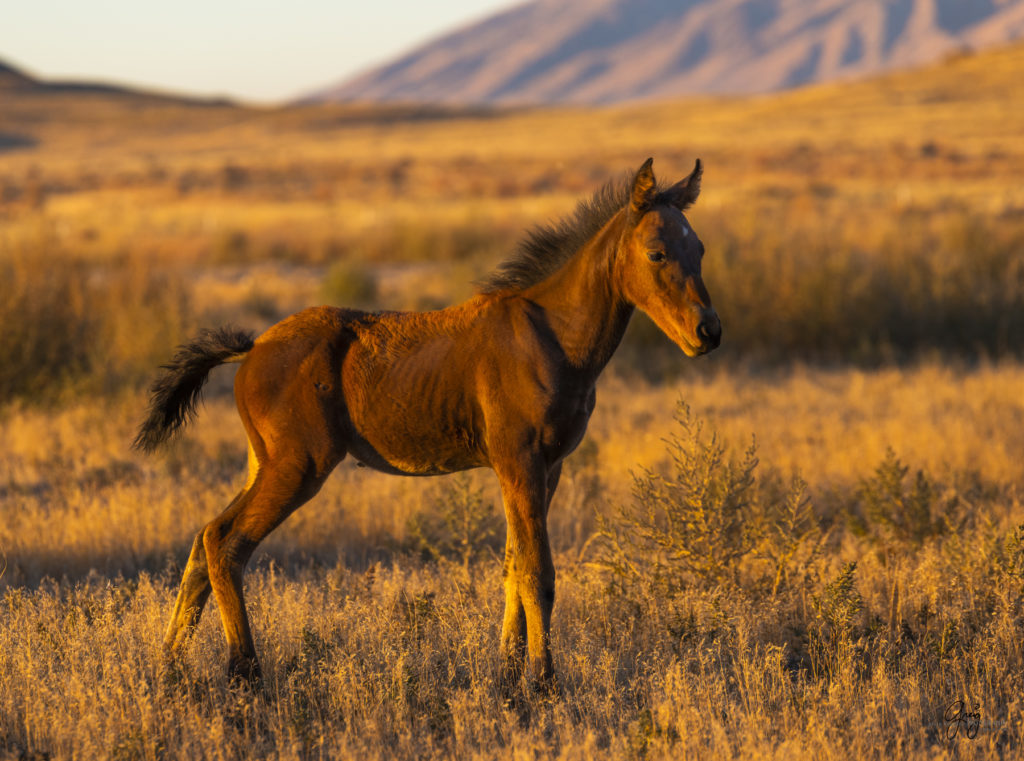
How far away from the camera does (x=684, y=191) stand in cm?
504

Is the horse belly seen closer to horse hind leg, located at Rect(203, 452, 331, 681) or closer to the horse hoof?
horse hind leg, located at Rect(203, 452, 331, 681)

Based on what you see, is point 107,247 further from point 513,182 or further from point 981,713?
point 513,182

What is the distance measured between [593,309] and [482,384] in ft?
1.92

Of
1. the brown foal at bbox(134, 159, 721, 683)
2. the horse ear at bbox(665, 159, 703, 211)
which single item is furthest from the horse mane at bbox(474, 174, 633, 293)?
the horse ear at bbox(665, 159, 703, 211)

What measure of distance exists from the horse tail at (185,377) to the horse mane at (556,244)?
116 centimetres

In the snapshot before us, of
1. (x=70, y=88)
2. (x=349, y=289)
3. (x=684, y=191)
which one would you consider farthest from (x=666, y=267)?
(x=70, y=88)

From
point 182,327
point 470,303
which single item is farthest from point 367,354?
point 182,327

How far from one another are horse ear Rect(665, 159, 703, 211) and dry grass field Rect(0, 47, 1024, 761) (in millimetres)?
1661

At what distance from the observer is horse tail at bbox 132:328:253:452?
17.5 feet

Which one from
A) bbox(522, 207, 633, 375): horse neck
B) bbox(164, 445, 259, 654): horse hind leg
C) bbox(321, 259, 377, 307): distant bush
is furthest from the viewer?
bbox(321, 259, 377, 307): distant bush

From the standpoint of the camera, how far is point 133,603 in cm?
615

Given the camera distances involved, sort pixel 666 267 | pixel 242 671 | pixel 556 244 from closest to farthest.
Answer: pixel 666 267, pixel 242 671, pixel 556 244
